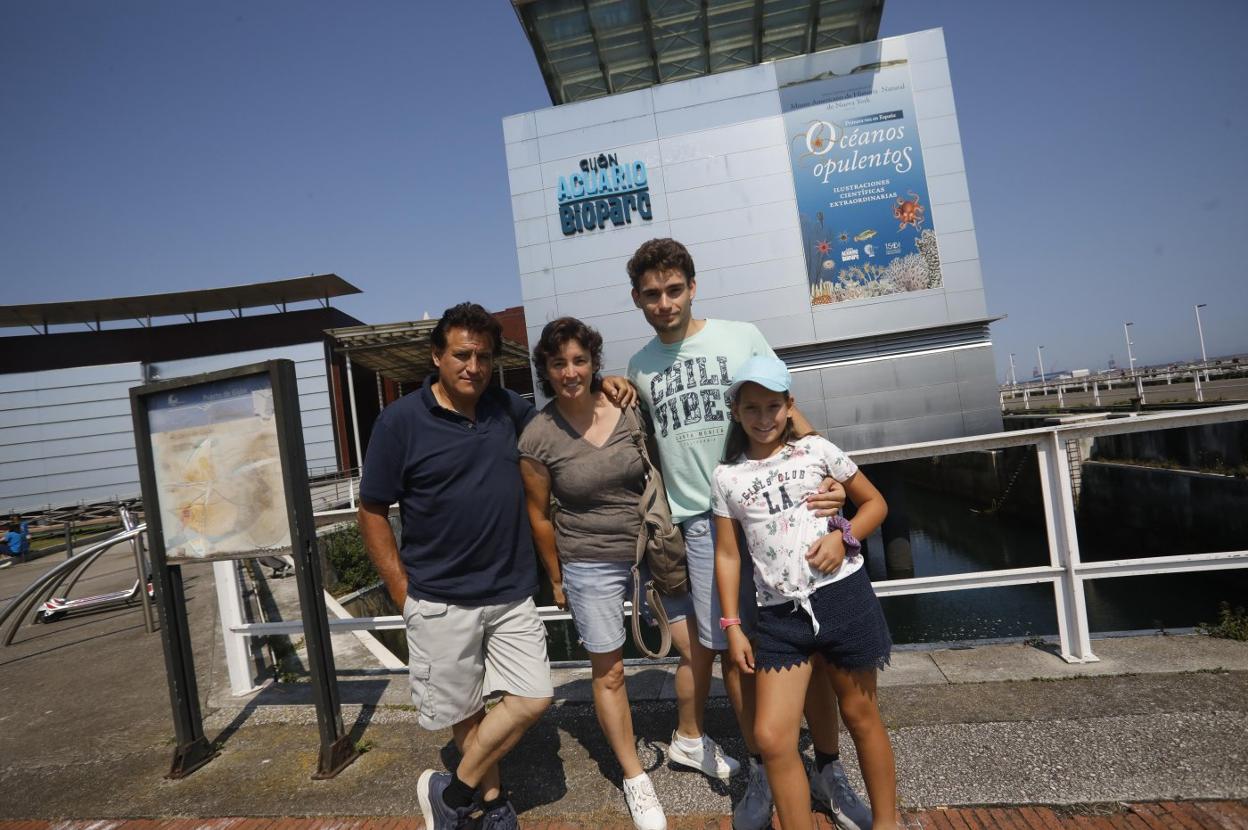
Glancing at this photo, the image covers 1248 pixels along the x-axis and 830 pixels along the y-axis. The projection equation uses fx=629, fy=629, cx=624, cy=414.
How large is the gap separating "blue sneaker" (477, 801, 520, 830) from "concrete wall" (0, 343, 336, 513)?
21533mm

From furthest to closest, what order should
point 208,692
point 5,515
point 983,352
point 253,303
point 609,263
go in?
point 253,303, point 5,515, point 609,263, point 983,352, point 208,692

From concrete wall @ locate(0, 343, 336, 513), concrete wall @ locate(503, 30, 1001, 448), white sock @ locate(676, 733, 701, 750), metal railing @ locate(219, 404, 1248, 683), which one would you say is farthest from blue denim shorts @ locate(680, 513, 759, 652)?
concrete wall @ locate(0, 343, 336, 513)

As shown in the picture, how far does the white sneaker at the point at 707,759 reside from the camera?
235 cm

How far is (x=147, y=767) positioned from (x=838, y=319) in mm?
11466

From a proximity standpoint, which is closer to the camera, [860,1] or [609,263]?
[860,1]

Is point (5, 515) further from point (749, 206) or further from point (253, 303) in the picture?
point (749, 206)

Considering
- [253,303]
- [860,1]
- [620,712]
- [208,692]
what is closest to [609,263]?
[860,1]

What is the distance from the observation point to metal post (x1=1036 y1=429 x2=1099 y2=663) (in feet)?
9.35

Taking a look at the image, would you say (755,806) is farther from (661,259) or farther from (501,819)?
(661,259)

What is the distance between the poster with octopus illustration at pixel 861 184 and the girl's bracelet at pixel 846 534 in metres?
10.8

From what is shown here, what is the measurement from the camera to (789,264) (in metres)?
12.1

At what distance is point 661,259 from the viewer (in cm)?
231

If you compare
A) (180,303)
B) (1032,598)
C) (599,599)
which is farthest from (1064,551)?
(180,303)

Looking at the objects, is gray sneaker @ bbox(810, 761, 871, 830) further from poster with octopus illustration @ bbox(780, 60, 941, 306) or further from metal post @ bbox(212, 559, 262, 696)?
poster with octopus illustration @ bbox(780, 60, 941, 306)
